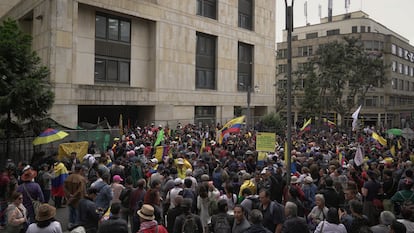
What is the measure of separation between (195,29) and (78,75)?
1332 cm

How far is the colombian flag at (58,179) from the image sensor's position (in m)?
11.2

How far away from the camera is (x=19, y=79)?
14.9m

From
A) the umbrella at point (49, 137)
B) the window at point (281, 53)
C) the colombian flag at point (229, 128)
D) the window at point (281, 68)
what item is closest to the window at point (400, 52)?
the window at point (281, 53)

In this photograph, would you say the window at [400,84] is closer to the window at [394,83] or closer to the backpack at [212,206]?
the window at [394,83]

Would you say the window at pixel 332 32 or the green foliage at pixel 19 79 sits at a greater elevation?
the window at pixel 332 32

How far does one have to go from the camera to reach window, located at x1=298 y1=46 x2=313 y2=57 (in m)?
63.9

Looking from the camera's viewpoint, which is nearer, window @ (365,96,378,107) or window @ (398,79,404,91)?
window @ (365,96,378,107)

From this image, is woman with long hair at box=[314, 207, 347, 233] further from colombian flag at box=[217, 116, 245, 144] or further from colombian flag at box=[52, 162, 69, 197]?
colombian flag at box=[217, 116, 245, 144]

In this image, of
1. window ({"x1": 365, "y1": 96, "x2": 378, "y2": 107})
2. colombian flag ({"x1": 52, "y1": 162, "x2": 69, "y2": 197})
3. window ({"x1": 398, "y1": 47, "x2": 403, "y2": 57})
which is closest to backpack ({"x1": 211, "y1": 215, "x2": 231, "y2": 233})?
colombian flag ({"x1": 52, "y1": 162, "x2": 69, "y2": 197})

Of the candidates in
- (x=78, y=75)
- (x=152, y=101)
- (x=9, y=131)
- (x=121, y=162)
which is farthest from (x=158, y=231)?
(x=152, y=101)

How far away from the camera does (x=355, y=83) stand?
39.0m

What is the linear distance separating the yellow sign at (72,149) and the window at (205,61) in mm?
24297

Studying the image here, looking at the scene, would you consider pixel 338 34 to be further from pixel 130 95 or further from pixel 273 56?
pixel 130 95

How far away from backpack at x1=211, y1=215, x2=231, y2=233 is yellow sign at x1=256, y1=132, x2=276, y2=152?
7.28 metres
